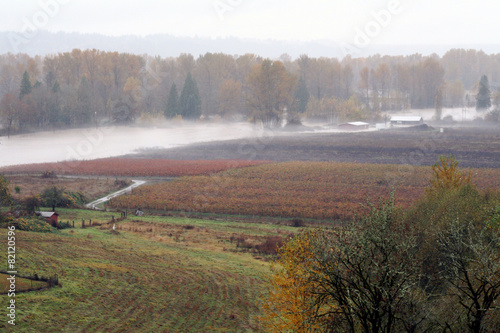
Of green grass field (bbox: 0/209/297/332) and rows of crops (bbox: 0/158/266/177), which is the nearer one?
green grass field (bbox: 0/209/297/332)

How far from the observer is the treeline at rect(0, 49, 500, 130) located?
103625 mm

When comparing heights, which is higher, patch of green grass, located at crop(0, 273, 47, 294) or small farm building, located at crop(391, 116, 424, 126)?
small farm building, located at crop(391, 116, 424, 126)

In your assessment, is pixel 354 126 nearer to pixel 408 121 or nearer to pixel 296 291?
pixel 408 121

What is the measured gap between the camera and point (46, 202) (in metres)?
40.2

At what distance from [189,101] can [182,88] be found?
41.0 feet

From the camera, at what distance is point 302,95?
5404 inches

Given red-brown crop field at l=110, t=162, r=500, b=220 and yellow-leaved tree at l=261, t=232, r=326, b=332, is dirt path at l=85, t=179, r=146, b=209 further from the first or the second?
yellow-leaved tree at l=261, t=232, r=326, b=332

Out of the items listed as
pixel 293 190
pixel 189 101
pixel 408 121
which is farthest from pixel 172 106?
pixel 293 190

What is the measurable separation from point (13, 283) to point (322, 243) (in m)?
12.5

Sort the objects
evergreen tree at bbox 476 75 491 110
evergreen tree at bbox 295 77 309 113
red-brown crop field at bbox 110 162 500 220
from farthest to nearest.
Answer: evergreen tree at bbox 476 75 491 110 → evergreen tree at bbox 295 77 309 113 → red-brown crop field at bbox 110 162 500 220

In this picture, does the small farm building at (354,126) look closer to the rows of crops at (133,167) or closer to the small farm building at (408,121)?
the small farm building at (408,121)

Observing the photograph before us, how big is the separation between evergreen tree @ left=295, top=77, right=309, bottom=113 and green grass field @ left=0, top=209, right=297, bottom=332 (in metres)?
105

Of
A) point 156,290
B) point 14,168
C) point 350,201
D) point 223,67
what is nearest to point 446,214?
point 156,290

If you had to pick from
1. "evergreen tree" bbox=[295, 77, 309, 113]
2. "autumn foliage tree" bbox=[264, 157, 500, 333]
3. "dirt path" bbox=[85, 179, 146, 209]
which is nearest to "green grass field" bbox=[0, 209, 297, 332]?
"autumn foliage tree" bbox=[264, 157, 500, 333]
